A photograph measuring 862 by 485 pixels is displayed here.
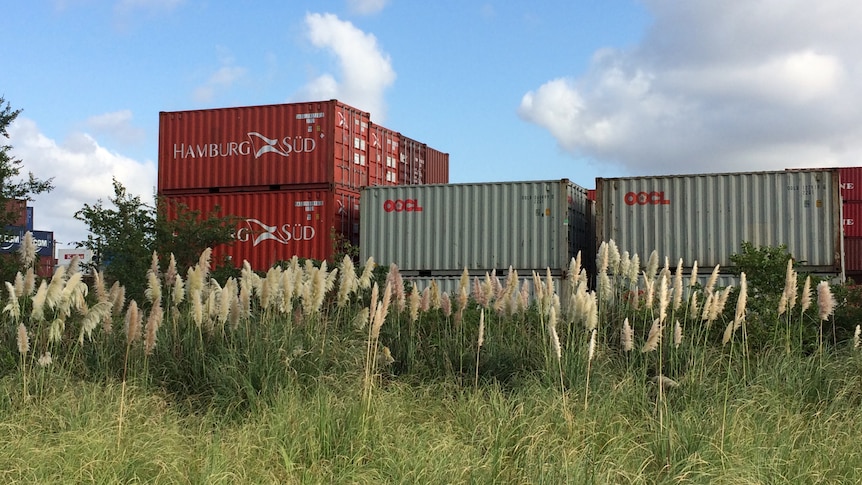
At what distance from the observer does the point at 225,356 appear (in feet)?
24.7

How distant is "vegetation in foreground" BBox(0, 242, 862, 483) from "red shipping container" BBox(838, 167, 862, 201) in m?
24.0

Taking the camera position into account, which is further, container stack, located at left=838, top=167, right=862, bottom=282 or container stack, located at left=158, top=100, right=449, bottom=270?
container stack, located at left=838, top=167, right=862, bottom=282

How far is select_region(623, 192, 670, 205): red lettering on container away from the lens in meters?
19.6

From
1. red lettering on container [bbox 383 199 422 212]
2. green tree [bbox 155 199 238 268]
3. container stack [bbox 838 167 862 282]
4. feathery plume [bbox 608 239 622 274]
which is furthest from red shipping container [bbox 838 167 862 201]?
feathery plume [bbox 608 239 622 274]

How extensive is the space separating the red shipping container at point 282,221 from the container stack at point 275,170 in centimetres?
3

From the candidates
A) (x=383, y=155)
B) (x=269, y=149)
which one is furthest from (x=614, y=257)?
(x=383, y=155)

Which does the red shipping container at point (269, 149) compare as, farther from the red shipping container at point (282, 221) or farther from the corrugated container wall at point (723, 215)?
the corrugated container wall at point (723, 215)

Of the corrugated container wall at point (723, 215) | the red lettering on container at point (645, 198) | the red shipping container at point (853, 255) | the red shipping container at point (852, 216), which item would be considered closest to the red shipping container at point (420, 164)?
the corrugated container wall at point (723, 215)

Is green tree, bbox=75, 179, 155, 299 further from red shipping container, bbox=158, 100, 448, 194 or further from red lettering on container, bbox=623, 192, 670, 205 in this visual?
red lettering on container, bbox=623, 192, 670, 205

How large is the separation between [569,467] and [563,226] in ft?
48.7

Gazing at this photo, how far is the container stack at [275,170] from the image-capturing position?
21.8 m

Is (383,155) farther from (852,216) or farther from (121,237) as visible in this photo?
(852,216)

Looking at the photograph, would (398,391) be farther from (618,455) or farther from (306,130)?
(306,130)

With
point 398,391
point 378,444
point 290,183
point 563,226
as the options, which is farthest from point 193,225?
point 378,444
